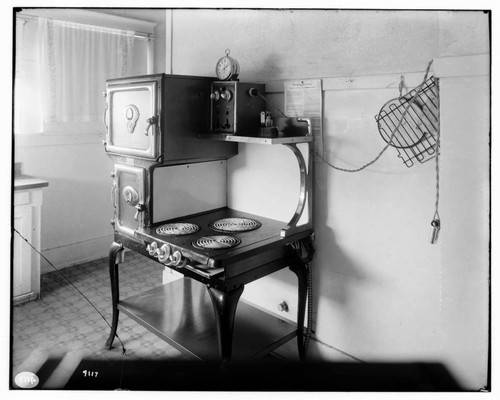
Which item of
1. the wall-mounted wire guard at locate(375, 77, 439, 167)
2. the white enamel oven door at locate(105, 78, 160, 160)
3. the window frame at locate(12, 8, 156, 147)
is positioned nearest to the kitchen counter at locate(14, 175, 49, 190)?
the window frame at locate(12, 8, 156, 147)

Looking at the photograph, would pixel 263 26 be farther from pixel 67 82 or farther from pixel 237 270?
pixel 67 82

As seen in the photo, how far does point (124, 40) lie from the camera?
361 centimetres

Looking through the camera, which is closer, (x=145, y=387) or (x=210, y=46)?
(x=145, y=387)

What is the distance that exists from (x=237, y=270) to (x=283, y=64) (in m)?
1.03

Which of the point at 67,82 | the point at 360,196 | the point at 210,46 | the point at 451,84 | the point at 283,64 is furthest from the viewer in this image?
the point at 67,82

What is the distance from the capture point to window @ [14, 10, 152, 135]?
120 inches

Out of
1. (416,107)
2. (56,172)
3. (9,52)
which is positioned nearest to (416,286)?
(416,107)

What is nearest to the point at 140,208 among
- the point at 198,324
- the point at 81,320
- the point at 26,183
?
the point at 198,324

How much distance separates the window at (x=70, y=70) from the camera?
9.98 feet

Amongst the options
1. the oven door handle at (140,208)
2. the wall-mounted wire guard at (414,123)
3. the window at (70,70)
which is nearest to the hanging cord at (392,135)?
the wall-mounted wire guard at (414,123)

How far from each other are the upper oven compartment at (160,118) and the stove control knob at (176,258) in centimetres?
46

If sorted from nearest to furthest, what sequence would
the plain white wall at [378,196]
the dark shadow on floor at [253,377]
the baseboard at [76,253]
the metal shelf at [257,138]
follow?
the plain white wall at [378,196] < the dark shadow on floor at [253,377] < the metal shelf at [257,138] < the baseboard at [76,253]

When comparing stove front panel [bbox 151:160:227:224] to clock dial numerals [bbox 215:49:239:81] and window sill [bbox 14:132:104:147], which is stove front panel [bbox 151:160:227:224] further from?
window sill [bbox 14:132:104:147]

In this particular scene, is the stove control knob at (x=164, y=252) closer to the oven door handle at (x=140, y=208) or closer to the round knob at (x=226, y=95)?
the oven door handle at (x=140, y=208)
